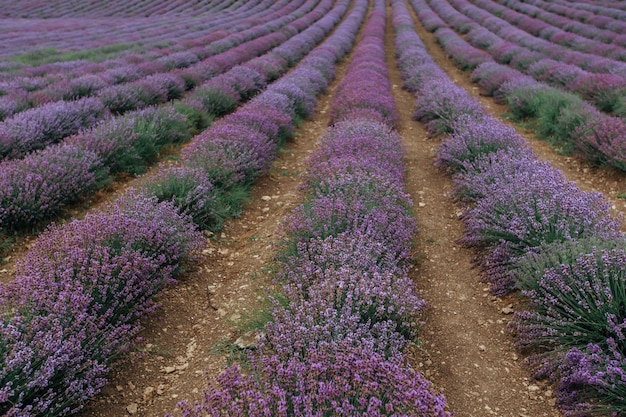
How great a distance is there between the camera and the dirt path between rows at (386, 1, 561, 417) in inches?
112

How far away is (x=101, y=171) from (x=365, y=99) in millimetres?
4481

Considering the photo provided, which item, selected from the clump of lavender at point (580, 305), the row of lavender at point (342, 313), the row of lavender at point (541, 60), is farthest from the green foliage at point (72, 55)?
the clump of lavender at point (580, 305)

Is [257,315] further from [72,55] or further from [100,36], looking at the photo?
[100,36]

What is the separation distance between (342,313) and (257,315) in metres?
0.81

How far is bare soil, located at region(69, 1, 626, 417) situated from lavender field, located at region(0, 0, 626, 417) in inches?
0.6

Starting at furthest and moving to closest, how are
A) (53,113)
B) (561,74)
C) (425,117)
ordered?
(561,74) → (425,117) → (53,113)

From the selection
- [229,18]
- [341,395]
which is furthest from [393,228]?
[229,18]

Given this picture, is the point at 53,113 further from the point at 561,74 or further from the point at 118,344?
the point at 561,74

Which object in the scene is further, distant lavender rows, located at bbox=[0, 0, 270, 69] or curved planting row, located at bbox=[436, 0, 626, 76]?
distant lavender rows, located at bbox=[0, 0, 270, 69]

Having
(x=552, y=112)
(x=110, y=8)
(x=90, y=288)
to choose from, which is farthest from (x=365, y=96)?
(x=110, y=8)

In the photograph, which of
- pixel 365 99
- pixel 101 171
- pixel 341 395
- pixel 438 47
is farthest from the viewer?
pixel 438 47

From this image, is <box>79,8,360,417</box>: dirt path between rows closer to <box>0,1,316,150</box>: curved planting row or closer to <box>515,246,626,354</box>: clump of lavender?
<box>515,246,626,354</box>: clump of lavender

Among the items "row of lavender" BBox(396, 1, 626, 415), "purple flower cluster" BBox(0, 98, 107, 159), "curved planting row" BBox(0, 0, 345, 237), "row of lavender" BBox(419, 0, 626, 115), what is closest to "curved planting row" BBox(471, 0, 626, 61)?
"row of lavender" BBox(419, 0, 626, 115)

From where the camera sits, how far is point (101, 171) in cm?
567
